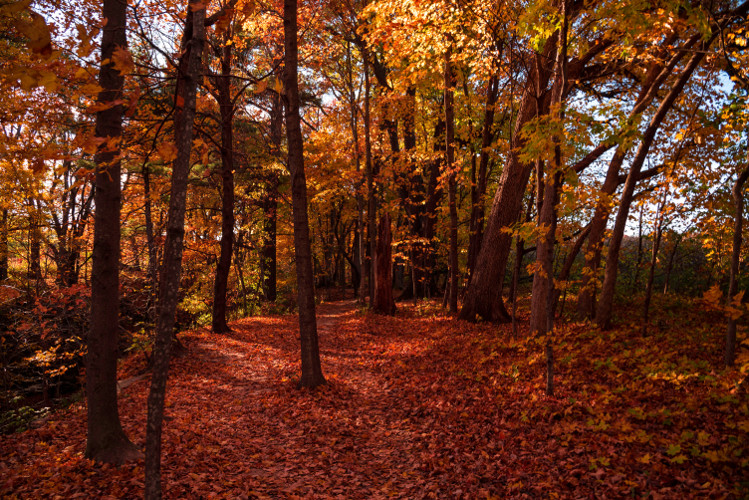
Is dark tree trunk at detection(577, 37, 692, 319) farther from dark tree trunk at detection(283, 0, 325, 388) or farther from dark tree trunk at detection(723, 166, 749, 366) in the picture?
dark tree trunk at detection(283, 0, 325, 388)

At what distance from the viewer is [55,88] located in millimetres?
2590

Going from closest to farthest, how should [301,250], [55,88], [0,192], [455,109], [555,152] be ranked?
1. [55,88]
2. [555,152]
3. [301,250]
4. [0,192]
5. [455,109]

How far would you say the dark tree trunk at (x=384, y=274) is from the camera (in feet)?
48.4

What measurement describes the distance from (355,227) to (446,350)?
62.1ft

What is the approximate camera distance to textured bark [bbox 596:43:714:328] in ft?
22.9

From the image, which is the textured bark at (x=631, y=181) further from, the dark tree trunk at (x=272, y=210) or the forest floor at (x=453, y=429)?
the dark tree trunk at (x=272, y=210)

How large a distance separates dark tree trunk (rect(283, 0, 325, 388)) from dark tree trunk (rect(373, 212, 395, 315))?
7.35m

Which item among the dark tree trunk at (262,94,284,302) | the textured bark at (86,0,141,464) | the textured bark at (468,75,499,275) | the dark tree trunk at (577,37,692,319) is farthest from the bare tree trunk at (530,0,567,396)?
the dark tree trunk at (262,94,284,302)

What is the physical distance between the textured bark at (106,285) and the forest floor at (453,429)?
33 cm

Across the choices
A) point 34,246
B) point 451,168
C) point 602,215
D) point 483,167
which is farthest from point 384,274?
point 34,246

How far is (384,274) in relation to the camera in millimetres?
14734

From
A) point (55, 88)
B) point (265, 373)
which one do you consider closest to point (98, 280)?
point (55, 88)

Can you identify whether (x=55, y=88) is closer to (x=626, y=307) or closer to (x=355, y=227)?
(x=626, y=307)

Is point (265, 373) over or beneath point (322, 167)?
beneath
